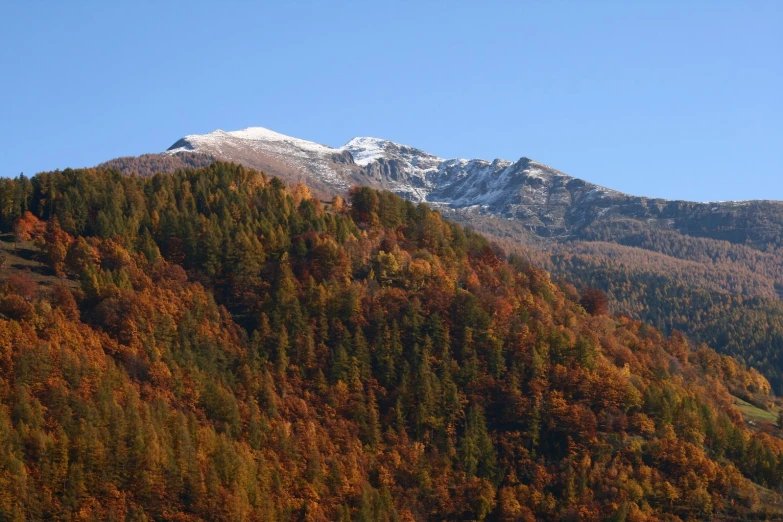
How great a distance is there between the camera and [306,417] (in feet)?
573

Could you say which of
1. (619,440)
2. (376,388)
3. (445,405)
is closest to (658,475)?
(619,440)

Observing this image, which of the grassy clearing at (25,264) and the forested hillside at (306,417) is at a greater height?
the grassy clearing at (25,264)

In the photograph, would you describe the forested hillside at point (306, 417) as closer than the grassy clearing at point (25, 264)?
Yes

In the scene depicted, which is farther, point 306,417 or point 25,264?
point 25,264

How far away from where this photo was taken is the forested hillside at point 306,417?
457 ft

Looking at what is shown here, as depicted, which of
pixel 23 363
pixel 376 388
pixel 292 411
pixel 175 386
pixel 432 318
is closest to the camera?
pixel 23 363

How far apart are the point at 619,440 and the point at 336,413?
2190 inches

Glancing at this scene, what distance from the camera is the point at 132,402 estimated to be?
147875mm

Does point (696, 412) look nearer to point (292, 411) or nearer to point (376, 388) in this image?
point (376, 388)

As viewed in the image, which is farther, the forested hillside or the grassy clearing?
→ the grassy clearing

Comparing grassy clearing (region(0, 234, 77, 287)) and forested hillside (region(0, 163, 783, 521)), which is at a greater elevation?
grassy clearing (region(0, 234, 77, 287))

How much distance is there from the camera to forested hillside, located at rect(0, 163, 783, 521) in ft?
457

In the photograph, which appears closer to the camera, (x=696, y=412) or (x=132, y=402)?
(x=132, y=402)

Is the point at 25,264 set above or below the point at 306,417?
above
